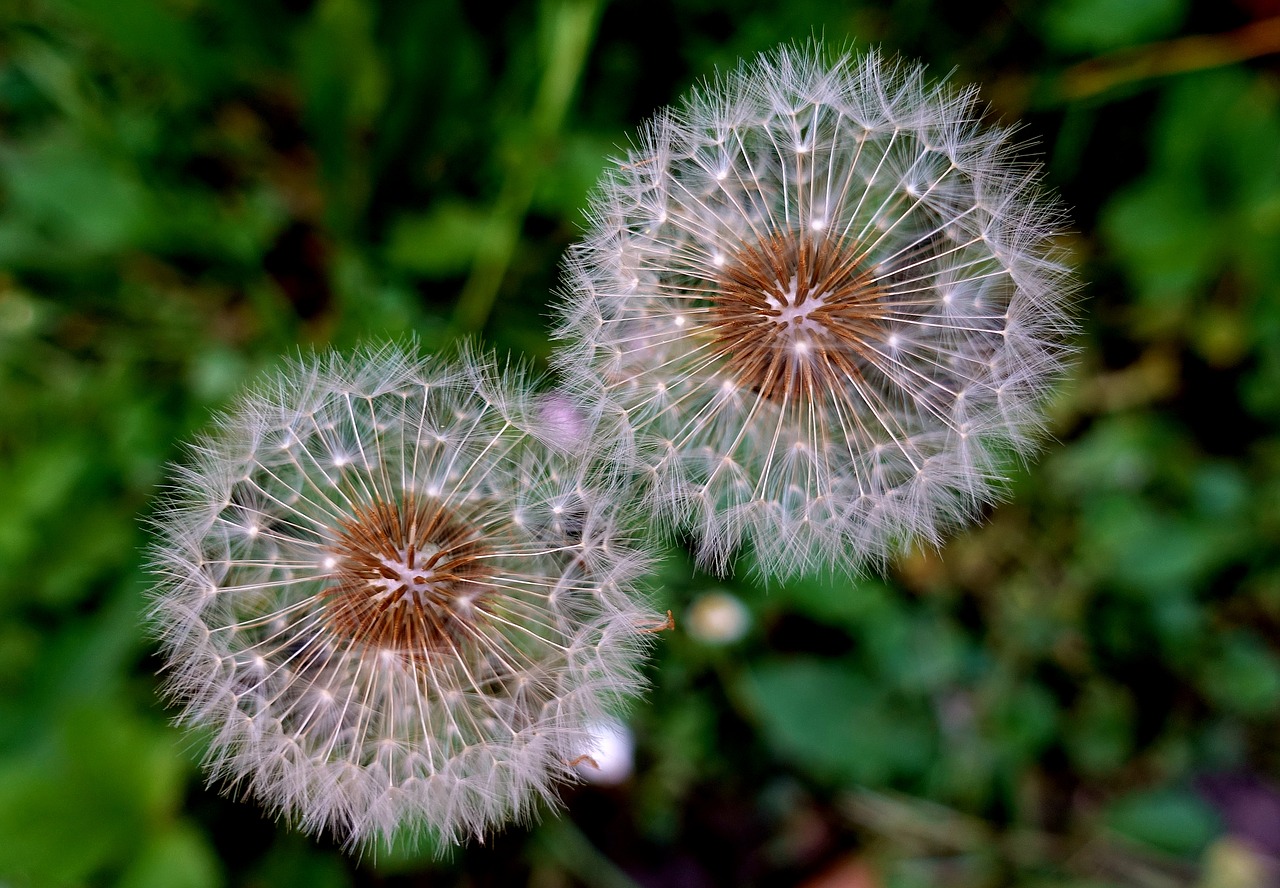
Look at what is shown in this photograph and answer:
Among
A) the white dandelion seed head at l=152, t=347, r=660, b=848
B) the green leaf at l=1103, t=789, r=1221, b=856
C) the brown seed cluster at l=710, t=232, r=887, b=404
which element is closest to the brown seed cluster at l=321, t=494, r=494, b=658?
the white dandelion seed head at l=152, t=347, r=660, b=848

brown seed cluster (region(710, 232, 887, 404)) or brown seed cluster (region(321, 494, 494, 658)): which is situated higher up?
brown seed cluster (region(710, 232, 887, 404))

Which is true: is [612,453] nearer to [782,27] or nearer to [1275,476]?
[782,27]

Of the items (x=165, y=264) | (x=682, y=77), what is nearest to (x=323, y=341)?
(x=165, y=264)

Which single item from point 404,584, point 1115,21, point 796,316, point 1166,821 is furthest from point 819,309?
point 1166,821

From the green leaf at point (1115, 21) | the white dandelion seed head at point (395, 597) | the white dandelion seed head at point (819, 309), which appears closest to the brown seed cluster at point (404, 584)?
the white dandelion seed head at point (395, 597)

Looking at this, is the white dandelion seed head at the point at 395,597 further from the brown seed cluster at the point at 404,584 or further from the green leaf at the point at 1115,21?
the green leaf at the point at 1115,21

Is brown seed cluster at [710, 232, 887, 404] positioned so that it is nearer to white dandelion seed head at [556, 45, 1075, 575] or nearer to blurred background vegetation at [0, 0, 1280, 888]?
white dandelion seed head at [556, 45, 1075, 575]
